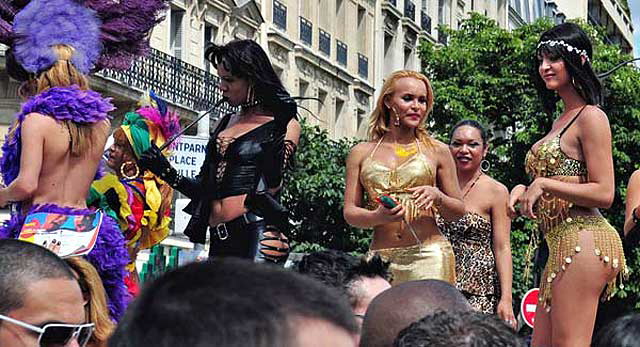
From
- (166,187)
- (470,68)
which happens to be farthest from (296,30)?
(166,187)

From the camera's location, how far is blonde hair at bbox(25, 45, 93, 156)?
5.86m

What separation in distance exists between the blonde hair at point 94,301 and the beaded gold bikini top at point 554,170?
7.17ft

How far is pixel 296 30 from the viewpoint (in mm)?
38188

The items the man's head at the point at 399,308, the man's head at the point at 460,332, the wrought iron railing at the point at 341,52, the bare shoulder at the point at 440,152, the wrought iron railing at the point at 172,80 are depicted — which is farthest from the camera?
the wrought iron railing at the point at 341,52

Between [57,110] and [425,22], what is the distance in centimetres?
4310

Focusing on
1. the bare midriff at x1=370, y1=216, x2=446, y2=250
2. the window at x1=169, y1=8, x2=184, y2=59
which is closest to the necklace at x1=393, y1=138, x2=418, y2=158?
the bare midriff at x1=370, y1=216, x2=446, y2=250

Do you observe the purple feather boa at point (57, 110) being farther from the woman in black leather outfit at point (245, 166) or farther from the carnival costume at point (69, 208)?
the woman in black leather outfit at point (245, 166)

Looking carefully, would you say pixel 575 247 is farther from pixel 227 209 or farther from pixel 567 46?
pixel 227 209

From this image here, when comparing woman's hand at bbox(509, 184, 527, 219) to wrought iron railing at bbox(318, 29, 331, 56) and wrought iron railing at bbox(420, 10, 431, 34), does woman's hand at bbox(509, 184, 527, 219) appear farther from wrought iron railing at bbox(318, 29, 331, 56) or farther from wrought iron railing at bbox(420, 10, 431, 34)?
→ wrought iron railing at bbox(420, 10, 431, 34)

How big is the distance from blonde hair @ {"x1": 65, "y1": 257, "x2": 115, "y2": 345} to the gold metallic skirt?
2.11 m

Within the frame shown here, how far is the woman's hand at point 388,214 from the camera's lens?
5.92m

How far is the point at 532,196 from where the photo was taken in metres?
5.61

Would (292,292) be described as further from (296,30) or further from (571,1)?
(571,1)

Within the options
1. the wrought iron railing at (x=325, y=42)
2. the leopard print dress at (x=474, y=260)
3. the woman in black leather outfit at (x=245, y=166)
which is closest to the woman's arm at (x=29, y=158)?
the woman in black leather outfit at (x=245, y=166)
